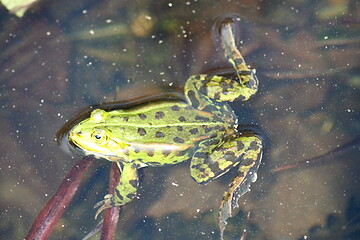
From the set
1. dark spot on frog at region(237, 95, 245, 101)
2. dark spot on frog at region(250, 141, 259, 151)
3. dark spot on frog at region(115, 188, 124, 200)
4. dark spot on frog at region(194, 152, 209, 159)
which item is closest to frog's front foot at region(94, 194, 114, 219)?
dark spot on frog at region(115, 188, 124, 200)

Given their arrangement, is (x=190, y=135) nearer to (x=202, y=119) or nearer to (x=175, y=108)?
(x=202, y=119)

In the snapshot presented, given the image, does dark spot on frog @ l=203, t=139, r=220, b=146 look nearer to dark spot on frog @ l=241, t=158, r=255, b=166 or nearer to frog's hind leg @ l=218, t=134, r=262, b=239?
frog's hind leg @ l=218, t=134, r=262, b=239

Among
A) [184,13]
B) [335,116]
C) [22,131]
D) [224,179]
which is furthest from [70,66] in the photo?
[335,116]

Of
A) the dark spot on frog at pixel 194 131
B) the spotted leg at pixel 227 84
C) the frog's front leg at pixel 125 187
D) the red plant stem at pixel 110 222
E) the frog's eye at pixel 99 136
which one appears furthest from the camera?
the red plant stem at pixel 110 222

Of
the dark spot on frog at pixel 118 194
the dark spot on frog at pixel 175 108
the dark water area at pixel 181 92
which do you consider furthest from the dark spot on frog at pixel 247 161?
the dark spot on frog at pixel 118 194

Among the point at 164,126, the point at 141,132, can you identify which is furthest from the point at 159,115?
the point at 141,132

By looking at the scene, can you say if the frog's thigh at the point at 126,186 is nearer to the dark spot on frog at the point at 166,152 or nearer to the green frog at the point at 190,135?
the green frog at the point at 190,135
